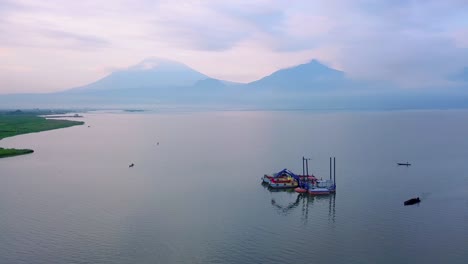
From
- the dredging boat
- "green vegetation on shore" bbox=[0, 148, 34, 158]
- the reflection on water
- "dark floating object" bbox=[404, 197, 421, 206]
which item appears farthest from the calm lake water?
"green vegetation on shore" bbox=[0, 148, 34, 158]

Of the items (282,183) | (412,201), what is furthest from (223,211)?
(412,201)

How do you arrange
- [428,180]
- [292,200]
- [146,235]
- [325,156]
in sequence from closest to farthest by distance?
[146,235], [292,200], [428,180], [325,156]

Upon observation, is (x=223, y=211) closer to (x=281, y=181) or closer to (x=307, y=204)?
(x=307, y=204)

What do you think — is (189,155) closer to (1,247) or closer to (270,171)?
(270,171)

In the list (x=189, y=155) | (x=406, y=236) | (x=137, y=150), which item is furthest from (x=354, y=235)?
(x=137, y=150)

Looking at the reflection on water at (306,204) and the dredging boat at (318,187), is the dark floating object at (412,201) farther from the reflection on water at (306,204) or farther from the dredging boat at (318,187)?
the dredging boat at (318,187)

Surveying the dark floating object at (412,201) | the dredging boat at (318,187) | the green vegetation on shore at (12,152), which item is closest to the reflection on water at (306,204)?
the dredging boat at (318,187)
